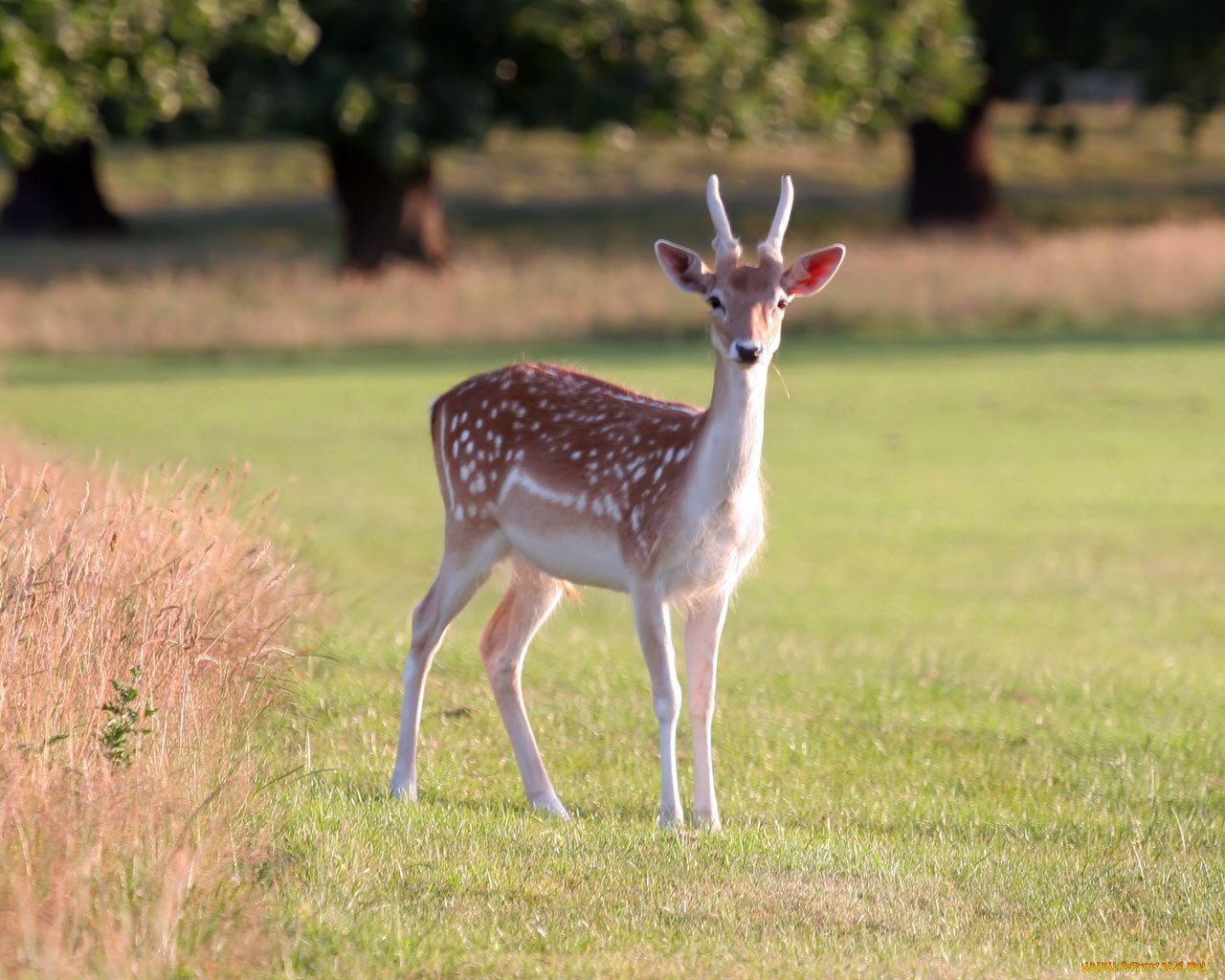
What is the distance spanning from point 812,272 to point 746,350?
1.86ft

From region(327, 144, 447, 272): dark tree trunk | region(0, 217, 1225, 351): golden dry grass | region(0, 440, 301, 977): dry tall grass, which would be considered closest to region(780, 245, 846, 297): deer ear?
region(0, 440, 301, 977): dry tall grass

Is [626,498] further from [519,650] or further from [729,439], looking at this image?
[519,650]

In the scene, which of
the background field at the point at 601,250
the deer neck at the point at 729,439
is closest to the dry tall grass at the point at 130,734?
the deer neck at the point at 729,439

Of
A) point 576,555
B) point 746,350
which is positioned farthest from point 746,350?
point 576,555

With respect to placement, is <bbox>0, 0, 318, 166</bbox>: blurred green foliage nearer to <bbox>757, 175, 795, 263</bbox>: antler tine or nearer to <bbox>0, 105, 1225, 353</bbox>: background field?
<bbox>0, 105, 1225, 353</bbox>: background field

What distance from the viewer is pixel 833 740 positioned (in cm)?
910

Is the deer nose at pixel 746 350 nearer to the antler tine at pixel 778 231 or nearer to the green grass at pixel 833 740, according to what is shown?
the antler tine at pixel 778 231

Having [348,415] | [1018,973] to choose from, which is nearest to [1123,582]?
[1018,973]

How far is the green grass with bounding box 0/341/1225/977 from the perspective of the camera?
5.80 metres

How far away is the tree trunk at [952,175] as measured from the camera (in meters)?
45.0

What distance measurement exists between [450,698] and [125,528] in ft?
6.91

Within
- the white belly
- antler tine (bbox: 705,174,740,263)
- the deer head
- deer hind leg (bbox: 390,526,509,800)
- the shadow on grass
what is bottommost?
the shadow on grass

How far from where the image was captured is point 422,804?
7.32 m

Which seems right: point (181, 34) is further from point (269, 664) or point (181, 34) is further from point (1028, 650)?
point (269, 664)
